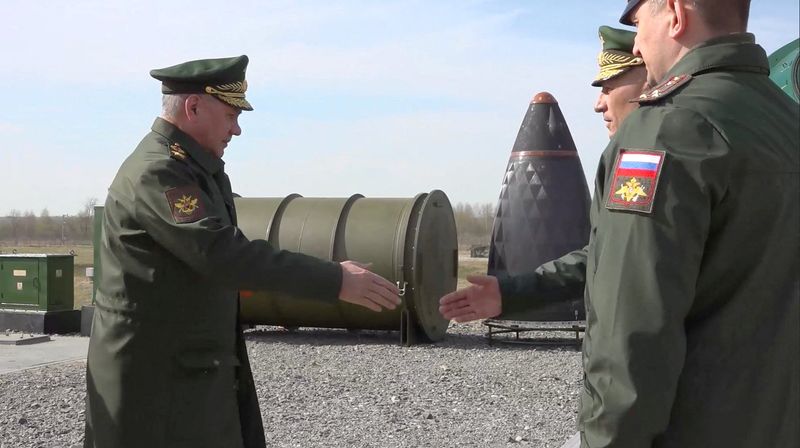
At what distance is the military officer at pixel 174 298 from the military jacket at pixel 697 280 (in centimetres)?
144

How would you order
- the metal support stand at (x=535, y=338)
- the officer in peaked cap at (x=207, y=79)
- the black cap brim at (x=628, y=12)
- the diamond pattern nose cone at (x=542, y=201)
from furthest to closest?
the diamond pattern nose cone at (x=542, y=201)
the metal support stand at (x=535, y=338)
the officer in peaked cap at (x=207, y=79)
the black cap brim at (x=628, y=12)

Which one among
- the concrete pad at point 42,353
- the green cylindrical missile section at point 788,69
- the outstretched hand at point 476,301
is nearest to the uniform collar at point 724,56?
the outstretched hand at point 476,301

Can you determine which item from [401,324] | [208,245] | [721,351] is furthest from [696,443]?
[401,324]

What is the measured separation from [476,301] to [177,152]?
123 cm

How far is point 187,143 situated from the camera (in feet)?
11.4

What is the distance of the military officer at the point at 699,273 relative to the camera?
1.87 metres

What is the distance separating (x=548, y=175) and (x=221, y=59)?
8871mm

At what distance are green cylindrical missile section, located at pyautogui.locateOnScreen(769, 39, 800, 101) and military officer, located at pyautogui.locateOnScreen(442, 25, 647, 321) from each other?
2822mm

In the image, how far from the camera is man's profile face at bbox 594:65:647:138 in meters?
3.53

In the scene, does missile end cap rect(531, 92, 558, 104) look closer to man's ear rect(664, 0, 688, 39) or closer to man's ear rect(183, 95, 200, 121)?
man's ear rect(183, 95, 200, 121)

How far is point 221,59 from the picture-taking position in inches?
146

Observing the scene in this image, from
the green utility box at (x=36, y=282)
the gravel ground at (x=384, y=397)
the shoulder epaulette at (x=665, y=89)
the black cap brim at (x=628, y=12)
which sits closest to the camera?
the shoulder epaulette at (x=665, y=89)

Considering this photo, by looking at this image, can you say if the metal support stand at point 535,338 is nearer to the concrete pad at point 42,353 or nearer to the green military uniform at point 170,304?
the concrete pad at point 42,353

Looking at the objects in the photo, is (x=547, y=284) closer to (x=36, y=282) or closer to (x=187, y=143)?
(x=187, y=143)
